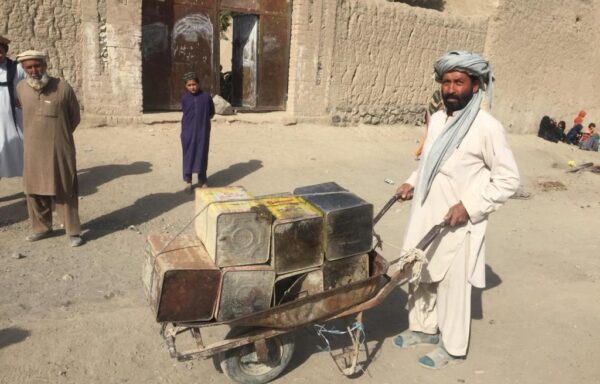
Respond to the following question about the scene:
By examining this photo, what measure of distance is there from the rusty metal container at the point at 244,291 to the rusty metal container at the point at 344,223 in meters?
0.39

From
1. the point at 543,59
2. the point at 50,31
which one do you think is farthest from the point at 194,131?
the point at 543,59

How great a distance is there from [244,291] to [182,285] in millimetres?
313

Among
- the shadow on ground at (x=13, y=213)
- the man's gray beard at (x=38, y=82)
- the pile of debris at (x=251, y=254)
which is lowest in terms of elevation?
the shadow on ground at (x=13, y=213)

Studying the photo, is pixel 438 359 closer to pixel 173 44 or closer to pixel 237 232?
pixel 237 232

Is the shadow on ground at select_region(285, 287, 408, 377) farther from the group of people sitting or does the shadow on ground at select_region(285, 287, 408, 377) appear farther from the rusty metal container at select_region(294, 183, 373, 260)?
the group of people sitting

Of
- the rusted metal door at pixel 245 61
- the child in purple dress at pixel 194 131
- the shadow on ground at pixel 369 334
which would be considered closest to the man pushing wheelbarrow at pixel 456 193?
the shadow on ground at pixel 369 334

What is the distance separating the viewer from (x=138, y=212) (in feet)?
18.0

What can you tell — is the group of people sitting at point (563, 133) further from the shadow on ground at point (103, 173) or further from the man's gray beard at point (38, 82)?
the man's gray beard at point (38, 82)

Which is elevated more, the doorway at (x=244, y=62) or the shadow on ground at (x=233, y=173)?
the doorway at (x=244, y=62)

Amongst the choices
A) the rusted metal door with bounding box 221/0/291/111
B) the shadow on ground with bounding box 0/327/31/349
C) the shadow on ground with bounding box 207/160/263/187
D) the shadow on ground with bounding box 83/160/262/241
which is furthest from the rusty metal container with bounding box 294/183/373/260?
the rusted metal door with bounding box 221/0/291/111

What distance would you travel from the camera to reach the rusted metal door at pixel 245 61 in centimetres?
1033

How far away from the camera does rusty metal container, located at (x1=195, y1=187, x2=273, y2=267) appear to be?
7.94 ft

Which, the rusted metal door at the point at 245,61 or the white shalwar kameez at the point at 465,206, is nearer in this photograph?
the white shalwar kameez at the point at 465,206

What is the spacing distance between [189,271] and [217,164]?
5.42 metres
